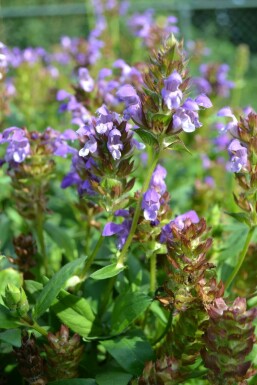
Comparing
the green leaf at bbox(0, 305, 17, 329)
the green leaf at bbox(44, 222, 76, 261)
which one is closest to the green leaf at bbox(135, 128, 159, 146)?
the green leaf at bbox(0, 305, 17, 329)

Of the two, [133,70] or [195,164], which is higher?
[133,70]

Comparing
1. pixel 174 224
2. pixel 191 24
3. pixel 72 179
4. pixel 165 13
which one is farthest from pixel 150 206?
pixel 191 24

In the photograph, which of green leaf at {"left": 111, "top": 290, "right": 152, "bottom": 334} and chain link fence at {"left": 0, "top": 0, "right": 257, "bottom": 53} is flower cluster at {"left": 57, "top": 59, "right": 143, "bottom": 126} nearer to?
green leaf at {"left": 111, "top": 290, "right": 152, "bottom": 334}

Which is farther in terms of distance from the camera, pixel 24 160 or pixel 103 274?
pixel 24 160

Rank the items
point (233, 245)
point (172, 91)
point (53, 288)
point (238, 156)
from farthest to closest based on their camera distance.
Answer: point (233, 245) < point (238, 156) < point (53, 288) < point (172, 91)

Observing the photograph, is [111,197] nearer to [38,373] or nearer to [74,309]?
[74,309]

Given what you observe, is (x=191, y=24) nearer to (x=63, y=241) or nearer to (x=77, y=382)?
(x=63, y=241)

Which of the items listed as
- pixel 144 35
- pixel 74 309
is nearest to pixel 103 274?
pixel 74 309
